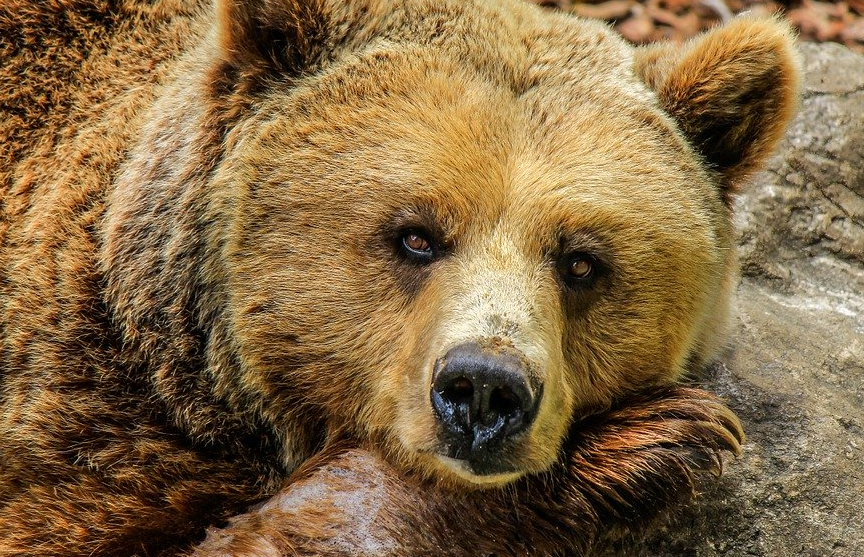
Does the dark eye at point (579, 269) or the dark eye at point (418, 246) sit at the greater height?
the dark eye at point (418, 246)

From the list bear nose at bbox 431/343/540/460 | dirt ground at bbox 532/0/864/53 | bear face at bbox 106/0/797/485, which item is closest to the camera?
bear nose at bbox 431/343/540/460

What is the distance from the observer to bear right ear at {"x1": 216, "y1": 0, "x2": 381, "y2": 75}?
14.1ft

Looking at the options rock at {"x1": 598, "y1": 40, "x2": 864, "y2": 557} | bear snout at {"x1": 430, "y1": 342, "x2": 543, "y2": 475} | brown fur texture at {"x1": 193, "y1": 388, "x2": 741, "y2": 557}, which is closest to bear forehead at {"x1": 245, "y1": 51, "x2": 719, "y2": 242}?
bear snout at {"x1": 430, "y1": 342, "x2": 543, "y2": 475}

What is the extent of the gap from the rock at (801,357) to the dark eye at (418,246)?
55.9 inches

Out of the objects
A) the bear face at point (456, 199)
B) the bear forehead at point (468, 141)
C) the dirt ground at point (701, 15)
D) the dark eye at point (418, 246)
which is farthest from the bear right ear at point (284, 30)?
the dirt ground at point (701, 15)

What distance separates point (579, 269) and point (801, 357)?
197 cm

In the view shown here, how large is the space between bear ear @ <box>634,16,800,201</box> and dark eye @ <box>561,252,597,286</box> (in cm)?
85

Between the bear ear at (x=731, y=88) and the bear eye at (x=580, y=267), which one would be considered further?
the bear ear at (x=731, y=88)

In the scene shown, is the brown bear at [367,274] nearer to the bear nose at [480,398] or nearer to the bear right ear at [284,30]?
the bear right ear at [284,30]

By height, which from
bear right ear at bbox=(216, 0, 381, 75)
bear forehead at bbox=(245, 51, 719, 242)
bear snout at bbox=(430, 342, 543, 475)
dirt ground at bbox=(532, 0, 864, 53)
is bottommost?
dirt ground at bbox=(532, 0, 864, 53)

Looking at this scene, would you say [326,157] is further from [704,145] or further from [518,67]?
[704,145]

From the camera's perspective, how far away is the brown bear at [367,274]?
4.05 meters

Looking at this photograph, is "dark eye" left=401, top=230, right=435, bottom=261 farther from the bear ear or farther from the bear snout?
the bear ear

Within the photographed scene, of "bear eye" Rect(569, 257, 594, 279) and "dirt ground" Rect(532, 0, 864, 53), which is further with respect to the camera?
"dirt ground" Rect(532, 0, 864, 53)
